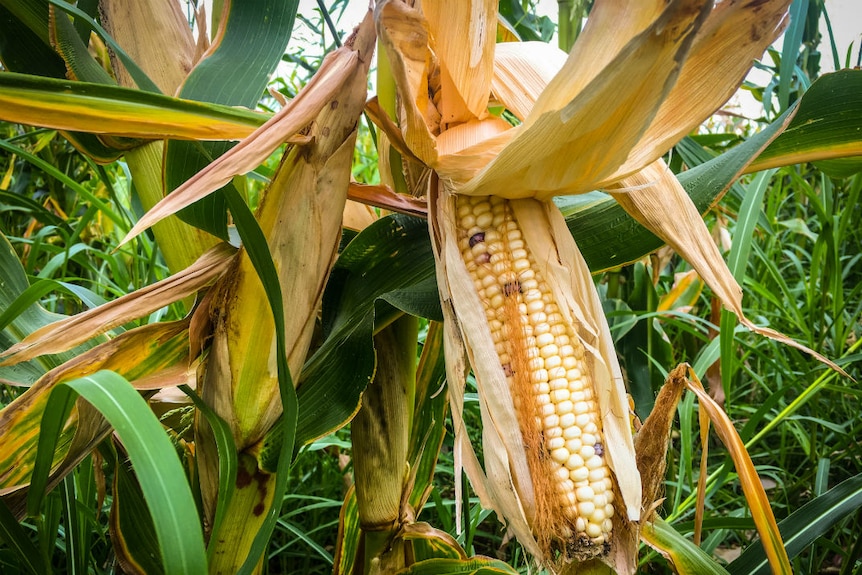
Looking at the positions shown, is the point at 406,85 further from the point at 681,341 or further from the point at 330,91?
the point at 681,341

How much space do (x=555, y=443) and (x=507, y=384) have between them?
0.05 m

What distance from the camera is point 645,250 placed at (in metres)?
0.60

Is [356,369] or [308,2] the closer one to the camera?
[356,369]

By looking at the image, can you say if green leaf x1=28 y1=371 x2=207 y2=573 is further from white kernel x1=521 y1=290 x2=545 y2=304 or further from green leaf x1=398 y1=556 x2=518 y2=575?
green leaf x1=398 y1=556 x2=518 y2=575

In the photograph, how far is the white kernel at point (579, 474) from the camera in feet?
1.34

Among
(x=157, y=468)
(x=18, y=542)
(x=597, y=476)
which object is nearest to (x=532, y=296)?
(x=597, y=476)

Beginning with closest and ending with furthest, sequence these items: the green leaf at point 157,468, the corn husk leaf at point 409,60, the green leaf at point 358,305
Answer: the green leaf at point 157,468 → the corn husk leaf at point 409,60 → the green leaf at point 358,305

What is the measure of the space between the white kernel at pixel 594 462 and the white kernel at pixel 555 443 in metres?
0.02

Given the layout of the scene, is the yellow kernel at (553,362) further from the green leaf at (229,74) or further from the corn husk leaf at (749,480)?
the green leaf at (229,74)

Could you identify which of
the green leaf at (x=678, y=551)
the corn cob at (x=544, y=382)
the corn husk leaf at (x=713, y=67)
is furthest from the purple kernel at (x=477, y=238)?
the green leaf at (x=678, y=551)

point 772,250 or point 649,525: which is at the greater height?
point 772,250

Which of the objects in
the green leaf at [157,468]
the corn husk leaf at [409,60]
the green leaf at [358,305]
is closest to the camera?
the green leaf at [157,468]

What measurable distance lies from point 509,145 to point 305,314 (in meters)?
0.21

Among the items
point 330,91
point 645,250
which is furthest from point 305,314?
point 645,250
